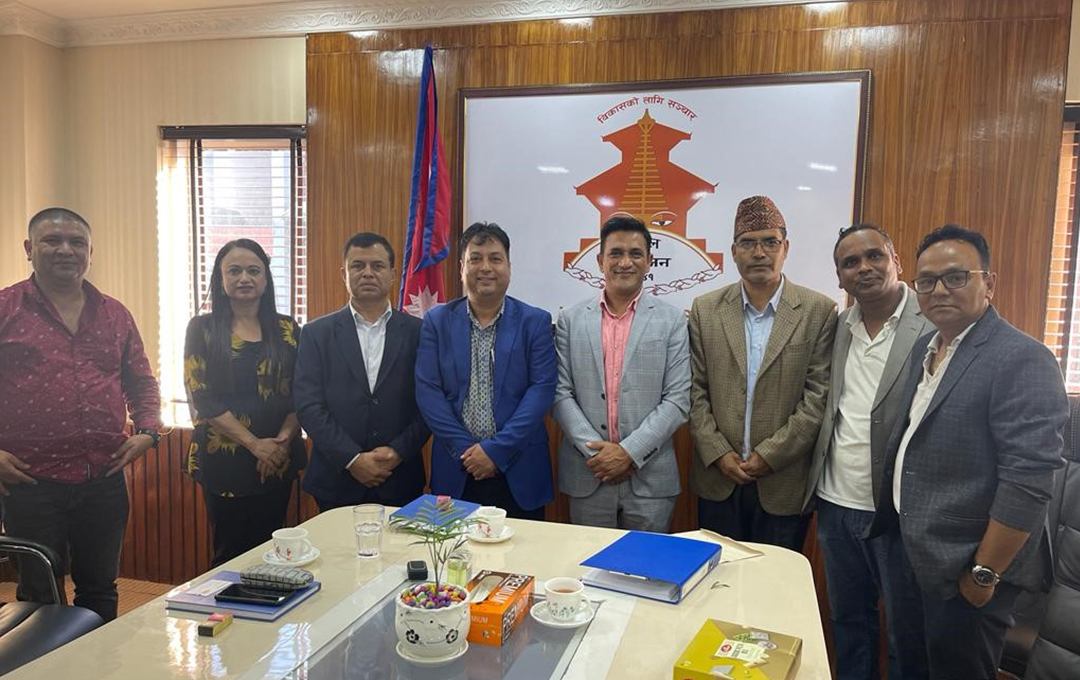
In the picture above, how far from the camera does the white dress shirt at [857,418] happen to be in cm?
212

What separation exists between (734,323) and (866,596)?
3.19 feet

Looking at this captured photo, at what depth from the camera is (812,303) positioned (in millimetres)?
2320

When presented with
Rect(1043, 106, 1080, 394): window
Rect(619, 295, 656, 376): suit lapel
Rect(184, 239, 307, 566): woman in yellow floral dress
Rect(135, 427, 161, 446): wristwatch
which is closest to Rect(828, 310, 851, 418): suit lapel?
Rect(619, 295, 656, 376): suit lapel

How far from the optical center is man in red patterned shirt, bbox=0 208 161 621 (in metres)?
2.29

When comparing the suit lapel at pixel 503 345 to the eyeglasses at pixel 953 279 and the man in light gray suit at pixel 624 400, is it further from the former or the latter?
the eyeglasses at pixel 953 279

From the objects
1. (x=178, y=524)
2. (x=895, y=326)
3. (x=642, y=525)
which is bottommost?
(x=178, y=524)

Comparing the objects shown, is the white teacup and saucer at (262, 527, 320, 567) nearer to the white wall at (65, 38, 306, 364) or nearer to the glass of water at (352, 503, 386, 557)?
the glass of water at (352, 503, 386, 557)

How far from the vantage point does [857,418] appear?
2.14 metres

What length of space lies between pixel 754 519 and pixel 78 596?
2.38m

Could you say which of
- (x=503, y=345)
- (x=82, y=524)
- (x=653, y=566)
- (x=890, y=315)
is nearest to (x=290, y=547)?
(x=653, y=566)

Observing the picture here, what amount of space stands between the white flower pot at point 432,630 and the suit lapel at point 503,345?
1235 millimetres

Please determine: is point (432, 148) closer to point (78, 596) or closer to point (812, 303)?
point (812, 303)

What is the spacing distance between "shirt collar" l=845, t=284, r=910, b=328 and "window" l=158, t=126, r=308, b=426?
104 inches

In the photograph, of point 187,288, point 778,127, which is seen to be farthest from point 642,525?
point 187,288
